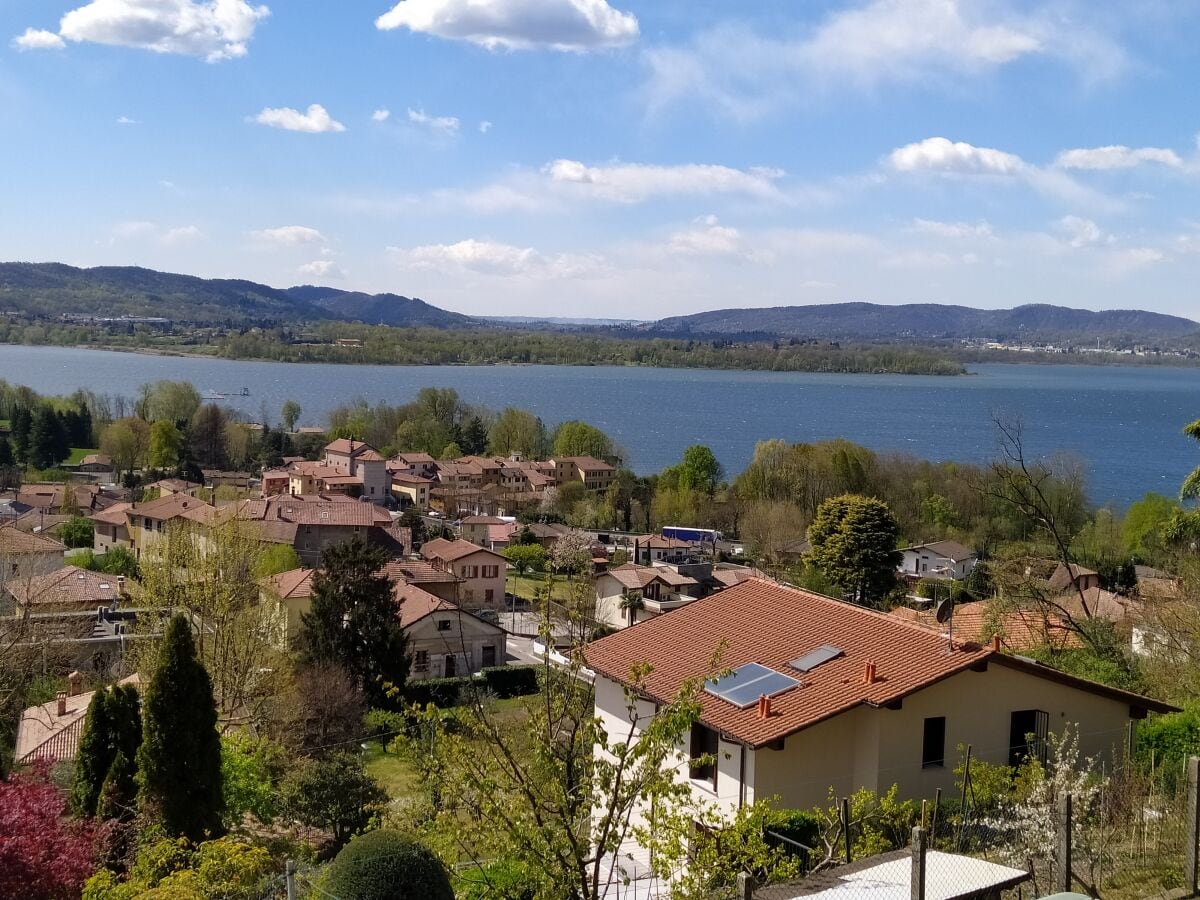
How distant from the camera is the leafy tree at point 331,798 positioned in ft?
51.7

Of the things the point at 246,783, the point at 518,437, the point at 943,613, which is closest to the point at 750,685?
the point at 246,783

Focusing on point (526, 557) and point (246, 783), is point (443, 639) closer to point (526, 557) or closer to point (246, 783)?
point (246, 783)

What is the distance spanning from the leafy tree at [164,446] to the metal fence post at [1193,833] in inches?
2898

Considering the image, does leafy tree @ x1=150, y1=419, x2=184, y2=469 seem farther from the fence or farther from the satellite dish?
the fence

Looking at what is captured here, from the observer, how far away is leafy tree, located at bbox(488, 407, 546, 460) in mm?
88125

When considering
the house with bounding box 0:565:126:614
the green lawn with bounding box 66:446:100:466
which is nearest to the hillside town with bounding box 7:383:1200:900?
the house with bounding box 0:565:126:614

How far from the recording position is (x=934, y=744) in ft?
40.0

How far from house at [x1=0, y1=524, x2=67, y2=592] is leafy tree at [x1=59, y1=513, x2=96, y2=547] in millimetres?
11429

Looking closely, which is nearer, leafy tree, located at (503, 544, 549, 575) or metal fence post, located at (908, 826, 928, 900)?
metal fence post, located at (908, 826, 928, 900)

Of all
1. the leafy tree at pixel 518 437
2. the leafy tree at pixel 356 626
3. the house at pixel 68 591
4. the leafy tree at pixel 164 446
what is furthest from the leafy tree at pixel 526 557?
the leafy tree at pixel 518 437

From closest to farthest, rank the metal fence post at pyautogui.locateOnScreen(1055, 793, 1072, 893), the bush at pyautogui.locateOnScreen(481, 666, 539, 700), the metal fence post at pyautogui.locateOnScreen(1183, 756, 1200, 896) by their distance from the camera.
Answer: the metal fence post at pyautogui.locateOnScreen(1055, 793, 1072, 893)
the metal fence post at pyautogui.locateOnScreen(1183, 756, 1200, 896)
the bush at pyautogui.locateOnScreen(481, 666, 539, 700)

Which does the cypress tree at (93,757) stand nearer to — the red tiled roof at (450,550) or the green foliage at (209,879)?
the green foliage at (209,879)

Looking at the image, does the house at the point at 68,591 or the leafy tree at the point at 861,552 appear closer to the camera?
the house at the point at 68,591

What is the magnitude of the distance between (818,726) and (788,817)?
164cm
